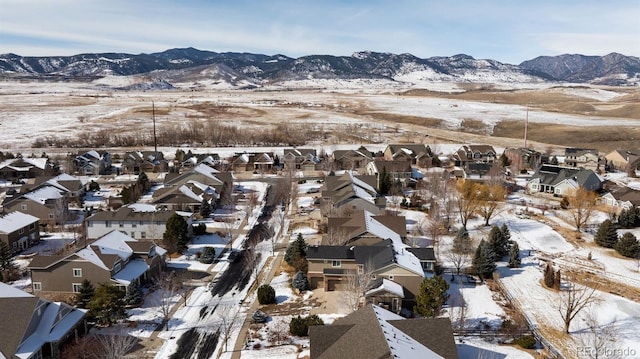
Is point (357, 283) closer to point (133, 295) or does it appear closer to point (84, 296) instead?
point (133, 295)

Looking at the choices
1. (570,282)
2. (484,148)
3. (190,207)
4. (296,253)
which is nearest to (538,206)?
(570,282)

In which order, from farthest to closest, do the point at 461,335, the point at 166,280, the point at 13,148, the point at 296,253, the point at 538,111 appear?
the point at 538,111, the point at 13,148, the point at 296,253, the point at 166,280, the point at 461,335

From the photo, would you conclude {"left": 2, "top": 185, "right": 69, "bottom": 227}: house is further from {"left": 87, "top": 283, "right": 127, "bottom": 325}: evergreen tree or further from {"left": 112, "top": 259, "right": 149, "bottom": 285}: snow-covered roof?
{"left": 87, "top": 283, "right": 127, "bottom": 325}: evergreen tree

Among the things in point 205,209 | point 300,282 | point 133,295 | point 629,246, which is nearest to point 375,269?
point 300,282

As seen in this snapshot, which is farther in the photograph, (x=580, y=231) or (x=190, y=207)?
(x=190, y=207)

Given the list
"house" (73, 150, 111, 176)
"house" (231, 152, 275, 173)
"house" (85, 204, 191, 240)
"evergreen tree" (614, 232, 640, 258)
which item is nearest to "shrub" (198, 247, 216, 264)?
"house" (85, 204, 191, 240)

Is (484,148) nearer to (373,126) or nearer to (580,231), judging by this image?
(580,231)
